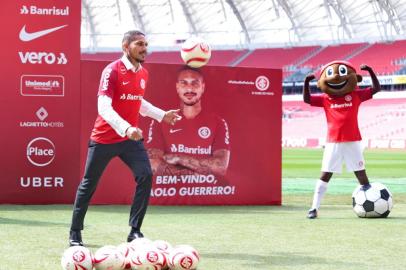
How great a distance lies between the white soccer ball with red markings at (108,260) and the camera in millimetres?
5641

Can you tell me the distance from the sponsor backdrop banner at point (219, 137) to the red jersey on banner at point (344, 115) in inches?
89.5

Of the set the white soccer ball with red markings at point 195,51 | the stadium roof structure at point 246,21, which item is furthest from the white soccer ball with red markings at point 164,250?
the stadium roof structure at point 246,21

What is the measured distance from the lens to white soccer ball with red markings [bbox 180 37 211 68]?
424 inches

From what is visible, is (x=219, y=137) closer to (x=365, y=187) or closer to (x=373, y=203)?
(x=365, y=187)

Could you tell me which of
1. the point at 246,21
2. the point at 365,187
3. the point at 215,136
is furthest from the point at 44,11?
the point at 246,21

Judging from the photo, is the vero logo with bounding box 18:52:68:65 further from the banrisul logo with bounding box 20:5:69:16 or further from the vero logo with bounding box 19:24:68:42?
the banrisul logo with bounding box 20:5:69:16

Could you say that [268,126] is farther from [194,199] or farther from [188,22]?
[188,22]

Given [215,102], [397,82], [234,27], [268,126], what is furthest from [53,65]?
[234,27]

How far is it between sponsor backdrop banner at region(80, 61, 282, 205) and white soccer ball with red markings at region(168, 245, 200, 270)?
6474mm

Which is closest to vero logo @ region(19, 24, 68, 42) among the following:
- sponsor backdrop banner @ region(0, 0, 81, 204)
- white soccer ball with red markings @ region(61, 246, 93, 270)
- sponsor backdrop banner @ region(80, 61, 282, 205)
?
sponsor backdrop banner @ region(0, 0, 81, 204)

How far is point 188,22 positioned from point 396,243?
5677 centimetres

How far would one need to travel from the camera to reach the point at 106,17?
63594 mm

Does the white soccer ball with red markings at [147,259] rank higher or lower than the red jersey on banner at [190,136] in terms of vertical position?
lower

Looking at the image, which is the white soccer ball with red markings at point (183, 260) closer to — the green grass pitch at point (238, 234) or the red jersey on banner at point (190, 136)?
the green grass pitch at point (238, 234)
